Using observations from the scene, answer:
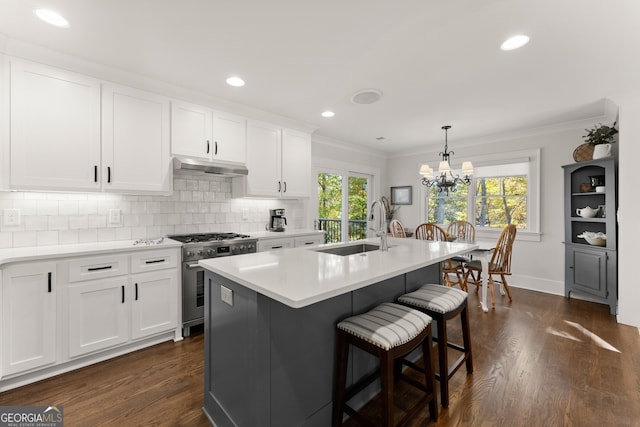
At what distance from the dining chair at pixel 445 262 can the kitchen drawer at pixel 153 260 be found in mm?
3250

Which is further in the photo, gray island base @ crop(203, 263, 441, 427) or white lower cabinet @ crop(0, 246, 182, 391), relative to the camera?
white lower cabinet @ crop(0, 246, 182, 391)

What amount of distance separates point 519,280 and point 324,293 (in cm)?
469

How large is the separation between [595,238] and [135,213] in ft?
17.9

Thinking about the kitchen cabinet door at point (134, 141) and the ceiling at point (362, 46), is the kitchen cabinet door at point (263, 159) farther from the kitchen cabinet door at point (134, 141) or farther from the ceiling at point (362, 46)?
the kitchen cabinet door at point (134, 141)

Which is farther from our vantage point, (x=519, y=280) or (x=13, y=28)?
(x=519, y=280)

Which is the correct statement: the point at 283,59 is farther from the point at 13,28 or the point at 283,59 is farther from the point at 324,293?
the point at 324,293

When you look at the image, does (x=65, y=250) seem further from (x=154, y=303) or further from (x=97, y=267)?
(x=154, y=303)

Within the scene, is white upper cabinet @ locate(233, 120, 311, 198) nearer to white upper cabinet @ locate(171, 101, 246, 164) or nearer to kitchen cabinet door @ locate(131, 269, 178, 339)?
white upper cabinet @ locate(171, 101, 246, 164)

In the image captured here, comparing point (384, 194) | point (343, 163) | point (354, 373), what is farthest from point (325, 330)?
point (384, 194)

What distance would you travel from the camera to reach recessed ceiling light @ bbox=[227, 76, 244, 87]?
2.72m

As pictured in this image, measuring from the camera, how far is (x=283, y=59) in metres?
2.39

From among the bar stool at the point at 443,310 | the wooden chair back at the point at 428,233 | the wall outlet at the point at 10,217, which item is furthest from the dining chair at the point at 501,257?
the wall outlet at the point at 10,217

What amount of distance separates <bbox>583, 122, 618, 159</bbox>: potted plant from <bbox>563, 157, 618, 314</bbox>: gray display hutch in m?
0.11

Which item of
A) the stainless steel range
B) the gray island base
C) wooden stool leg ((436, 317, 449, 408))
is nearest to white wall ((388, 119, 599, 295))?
wooden stool leg ((436, 317, 449, 408))
